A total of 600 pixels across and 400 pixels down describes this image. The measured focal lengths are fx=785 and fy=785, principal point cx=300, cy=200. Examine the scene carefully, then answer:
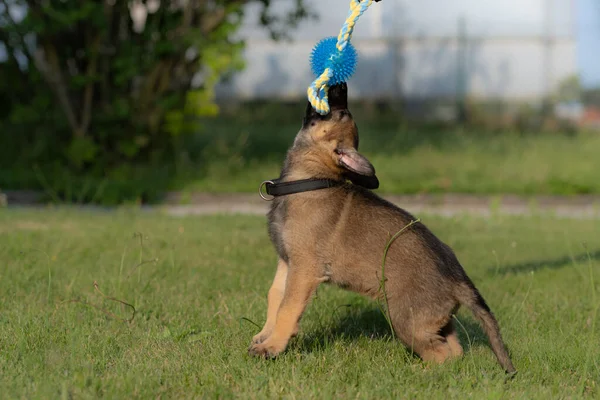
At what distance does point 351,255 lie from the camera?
393 centimetres

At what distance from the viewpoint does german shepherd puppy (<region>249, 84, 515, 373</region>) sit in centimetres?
379

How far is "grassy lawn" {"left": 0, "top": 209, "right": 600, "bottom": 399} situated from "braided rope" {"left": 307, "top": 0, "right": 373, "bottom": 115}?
1250mm

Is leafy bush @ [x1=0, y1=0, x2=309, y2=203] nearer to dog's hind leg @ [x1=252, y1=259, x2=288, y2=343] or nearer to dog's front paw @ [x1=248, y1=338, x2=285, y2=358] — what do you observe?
dog's hind leg @ [x1=252, y1=259, x2=288, y2=343]

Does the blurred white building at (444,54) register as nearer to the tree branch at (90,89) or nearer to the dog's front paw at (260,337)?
the tree branch at (90,89)

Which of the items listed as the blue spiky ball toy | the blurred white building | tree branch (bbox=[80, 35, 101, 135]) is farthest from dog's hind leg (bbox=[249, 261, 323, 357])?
the blurred white building

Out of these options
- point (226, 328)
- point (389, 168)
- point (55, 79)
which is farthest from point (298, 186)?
point (389, 168)

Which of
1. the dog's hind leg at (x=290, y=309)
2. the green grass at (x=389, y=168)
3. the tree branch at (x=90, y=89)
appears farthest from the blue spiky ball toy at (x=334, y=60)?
the tree branch at (x=90, y=89)

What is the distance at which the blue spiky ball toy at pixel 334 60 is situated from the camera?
12.9 feet

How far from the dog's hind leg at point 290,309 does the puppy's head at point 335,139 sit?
1.88 feet

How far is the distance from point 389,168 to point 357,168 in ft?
28.5

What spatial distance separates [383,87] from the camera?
783 inches

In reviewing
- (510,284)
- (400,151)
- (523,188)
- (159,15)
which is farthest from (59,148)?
(510,284)

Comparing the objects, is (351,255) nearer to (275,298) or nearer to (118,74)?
(275,298)

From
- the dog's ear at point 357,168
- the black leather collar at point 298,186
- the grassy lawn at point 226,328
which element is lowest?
the grassy lawn at point 226,328
